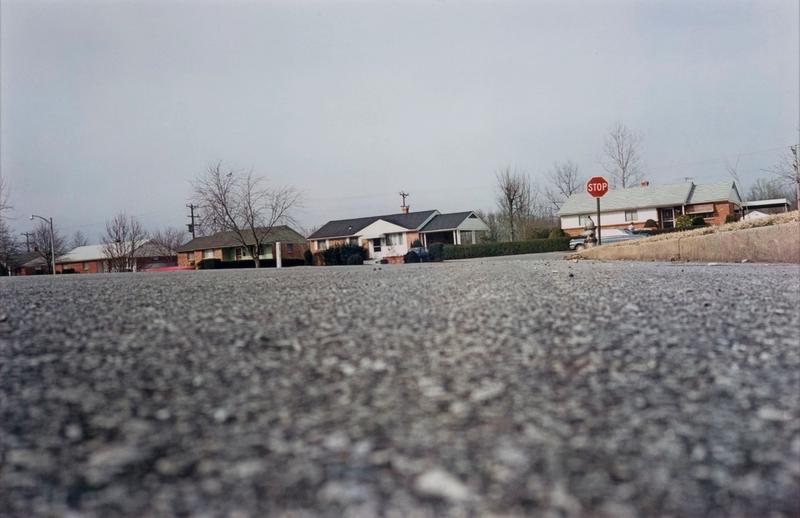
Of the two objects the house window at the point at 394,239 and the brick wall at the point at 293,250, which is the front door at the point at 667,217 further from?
the brick wall at the point at 293,250

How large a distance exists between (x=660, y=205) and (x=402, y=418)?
40028mm

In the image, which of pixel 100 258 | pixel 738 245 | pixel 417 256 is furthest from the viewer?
pixel 100 258

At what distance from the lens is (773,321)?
1.79 meters

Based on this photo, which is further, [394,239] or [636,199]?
[394,239]

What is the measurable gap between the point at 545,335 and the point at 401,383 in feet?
1.86

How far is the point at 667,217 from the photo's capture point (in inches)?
1460

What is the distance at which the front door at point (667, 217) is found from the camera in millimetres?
36812

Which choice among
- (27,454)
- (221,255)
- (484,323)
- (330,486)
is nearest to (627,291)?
(484,323)

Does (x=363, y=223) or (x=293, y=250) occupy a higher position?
(x=363, y=223)

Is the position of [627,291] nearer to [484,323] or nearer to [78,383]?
[484,323]

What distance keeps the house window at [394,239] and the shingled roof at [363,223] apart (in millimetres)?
929

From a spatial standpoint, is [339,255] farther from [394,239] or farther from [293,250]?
[293,250]

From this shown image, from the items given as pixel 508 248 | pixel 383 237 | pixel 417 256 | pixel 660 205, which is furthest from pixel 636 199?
pixel 383 237

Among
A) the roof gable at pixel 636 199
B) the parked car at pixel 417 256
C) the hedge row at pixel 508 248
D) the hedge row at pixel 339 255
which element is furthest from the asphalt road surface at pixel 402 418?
the roof gable at pixel 636 199
